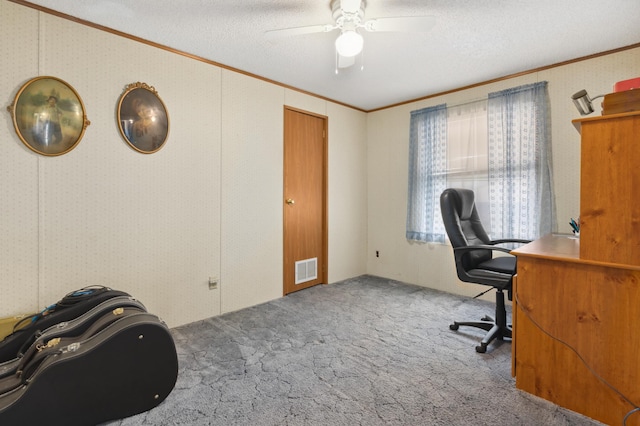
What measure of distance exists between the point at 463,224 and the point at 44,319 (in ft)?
10.4

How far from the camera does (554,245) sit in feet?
7.08

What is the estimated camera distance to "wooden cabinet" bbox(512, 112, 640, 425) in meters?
1.54

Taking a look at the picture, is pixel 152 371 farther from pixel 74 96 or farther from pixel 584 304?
pixel 584 304

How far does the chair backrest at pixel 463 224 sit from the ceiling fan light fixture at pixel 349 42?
55.1 inches

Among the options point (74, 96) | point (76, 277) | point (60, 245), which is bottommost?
point (76, 277)

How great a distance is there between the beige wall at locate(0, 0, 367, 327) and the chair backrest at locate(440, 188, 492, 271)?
1.84 metres

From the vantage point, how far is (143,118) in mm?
2652

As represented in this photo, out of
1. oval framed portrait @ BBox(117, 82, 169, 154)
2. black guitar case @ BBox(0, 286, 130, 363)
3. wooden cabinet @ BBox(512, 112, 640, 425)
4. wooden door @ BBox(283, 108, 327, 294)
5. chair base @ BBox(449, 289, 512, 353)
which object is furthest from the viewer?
wooden door @ BBox(283, 108, 327, 294)

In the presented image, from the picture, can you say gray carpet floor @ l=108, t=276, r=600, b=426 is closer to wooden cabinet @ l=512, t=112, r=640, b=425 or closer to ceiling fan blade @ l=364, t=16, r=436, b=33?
wooden cabinet @ l=512, t=112, r=640, b=425

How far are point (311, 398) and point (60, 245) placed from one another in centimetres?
206

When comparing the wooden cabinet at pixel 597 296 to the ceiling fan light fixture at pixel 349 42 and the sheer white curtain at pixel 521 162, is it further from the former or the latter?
the sheer white curtain at pixel 521 162

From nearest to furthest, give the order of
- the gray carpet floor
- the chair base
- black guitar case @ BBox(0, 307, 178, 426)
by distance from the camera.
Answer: black guitar case @ BBox(0, 307, 178, 426) < the gray carpet floor < the chair base

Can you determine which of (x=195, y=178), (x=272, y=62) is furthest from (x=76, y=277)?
(x=272, y=62)

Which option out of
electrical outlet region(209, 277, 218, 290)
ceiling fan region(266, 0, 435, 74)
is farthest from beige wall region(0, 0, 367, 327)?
ceiling fan region(266, 0, 435, 74)
